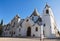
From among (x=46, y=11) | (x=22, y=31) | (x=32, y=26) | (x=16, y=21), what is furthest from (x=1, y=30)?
(x=46, y=11)

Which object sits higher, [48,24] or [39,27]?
[48,24]

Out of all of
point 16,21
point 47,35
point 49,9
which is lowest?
point 47,35

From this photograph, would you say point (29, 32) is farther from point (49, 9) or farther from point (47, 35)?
point (49, 9)

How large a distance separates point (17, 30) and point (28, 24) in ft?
18.6

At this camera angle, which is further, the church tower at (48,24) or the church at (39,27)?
the church at (39,27)

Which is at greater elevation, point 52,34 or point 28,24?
point 28,24

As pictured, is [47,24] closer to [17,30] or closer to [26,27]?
[26,27]

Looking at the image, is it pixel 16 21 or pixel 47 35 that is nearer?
pixel 47 35

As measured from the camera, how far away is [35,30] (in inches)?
1598

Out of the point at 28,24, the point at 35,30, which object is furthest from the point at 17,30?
the point at 35,30

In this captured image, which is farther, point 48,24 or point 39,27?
point 39,27

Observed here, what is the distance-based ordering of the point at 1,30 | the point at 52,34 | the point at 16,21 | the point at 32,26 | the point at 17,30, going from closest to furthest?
the point at 52,34
the point at 32,26
the point at 17,30
the point at 16,21
the point at 1,30

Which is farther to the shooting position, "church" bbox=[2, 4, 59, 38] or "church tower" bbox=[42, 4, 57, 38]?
"church" bbox=[2, 4, 59, 38]

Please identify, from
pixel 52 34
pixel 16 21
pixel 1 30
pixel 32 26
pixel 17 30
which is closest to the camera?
pixel 52 34
